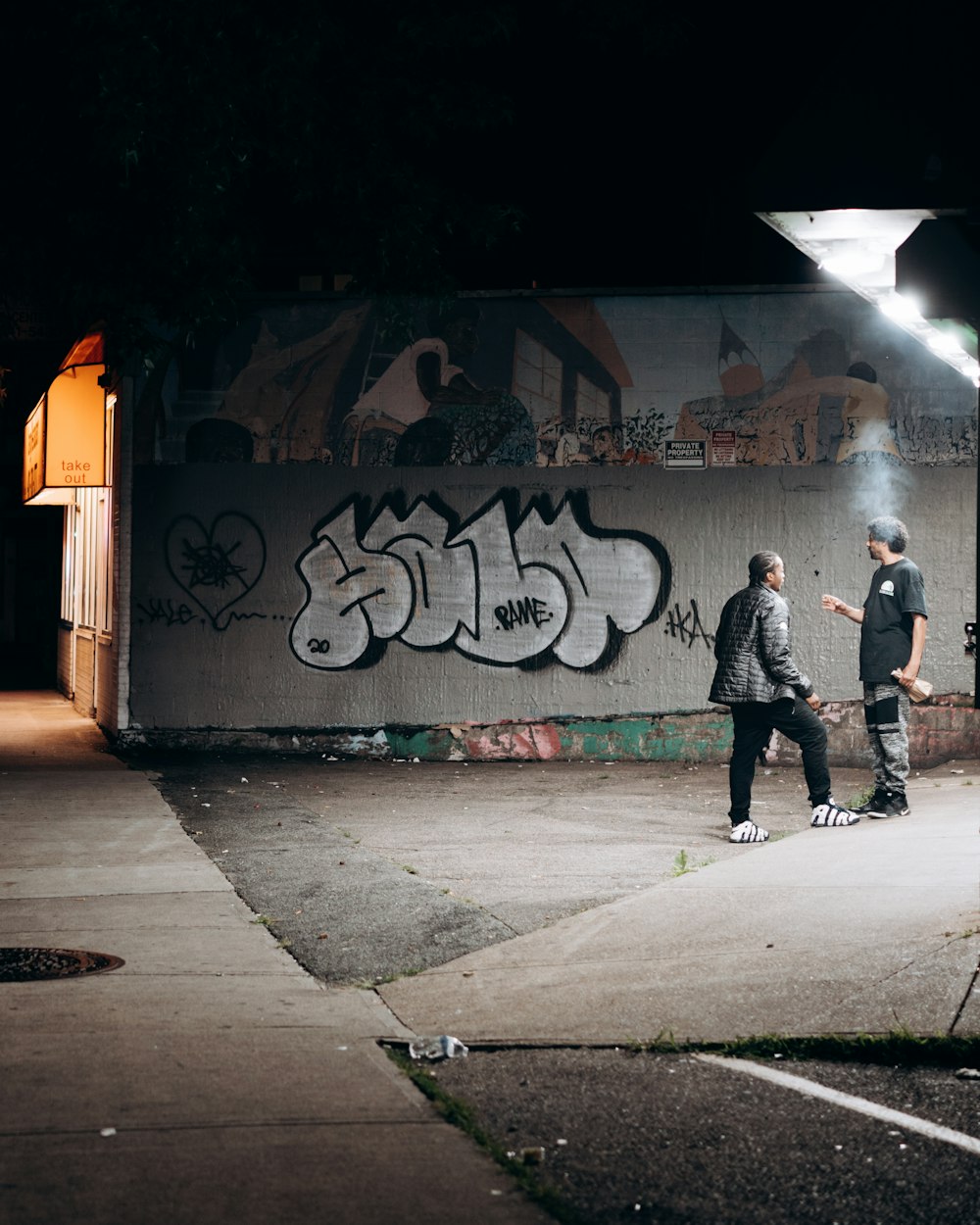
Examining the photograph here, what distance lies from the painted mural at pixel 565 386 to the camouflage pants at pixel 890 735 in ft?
14.7

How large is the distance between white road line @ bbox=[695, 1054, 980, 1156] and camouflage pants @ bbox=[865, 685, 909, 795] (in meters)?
4.56

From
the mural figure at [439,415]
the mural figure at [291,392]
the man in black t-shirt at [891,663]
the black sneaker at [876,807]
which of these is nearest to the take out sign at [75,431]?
the mural figure at [291,392]

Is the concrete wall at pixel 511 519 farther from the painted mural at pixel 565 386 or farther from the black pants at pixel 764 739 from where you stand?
the black pants at pixel 764 739

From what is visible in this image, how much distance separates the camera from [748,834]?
888 cm

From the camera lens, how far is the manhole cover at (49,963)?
5805 mm

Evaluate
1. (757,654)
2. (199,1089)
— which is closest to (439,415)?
(757,654)

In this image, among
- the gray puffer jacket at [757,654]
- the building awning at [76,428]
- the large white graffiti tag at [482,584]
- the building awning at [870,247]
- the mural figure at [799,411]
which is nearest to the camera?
the building awning at [870,247]

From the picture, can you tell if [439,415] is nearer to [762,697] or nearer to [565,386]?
[565,386]

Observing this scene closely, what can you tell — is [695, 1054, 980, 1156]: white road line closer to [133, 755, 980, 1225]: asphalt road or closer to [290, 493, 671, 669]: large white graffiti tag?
[133, 755, 980, 1225]: asphalt road

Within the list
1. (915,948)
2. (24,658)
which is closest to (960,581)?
(915,948)

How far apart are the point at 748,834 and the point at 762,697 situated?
847 millimetres

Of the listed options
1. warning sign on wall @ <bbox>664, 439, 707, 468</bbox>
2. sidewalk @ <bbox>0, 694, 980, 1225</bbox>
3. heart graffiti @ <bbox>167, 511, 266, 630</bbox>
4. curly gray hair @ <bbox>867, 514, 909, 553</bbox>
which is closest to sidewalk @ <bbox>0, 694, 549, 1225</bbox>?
sidewalk @ <bbox>0, 694, 980, 1225</bbox>

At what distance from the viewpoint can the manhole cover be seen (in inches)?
229

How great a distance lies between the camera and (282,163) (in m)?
13.0
